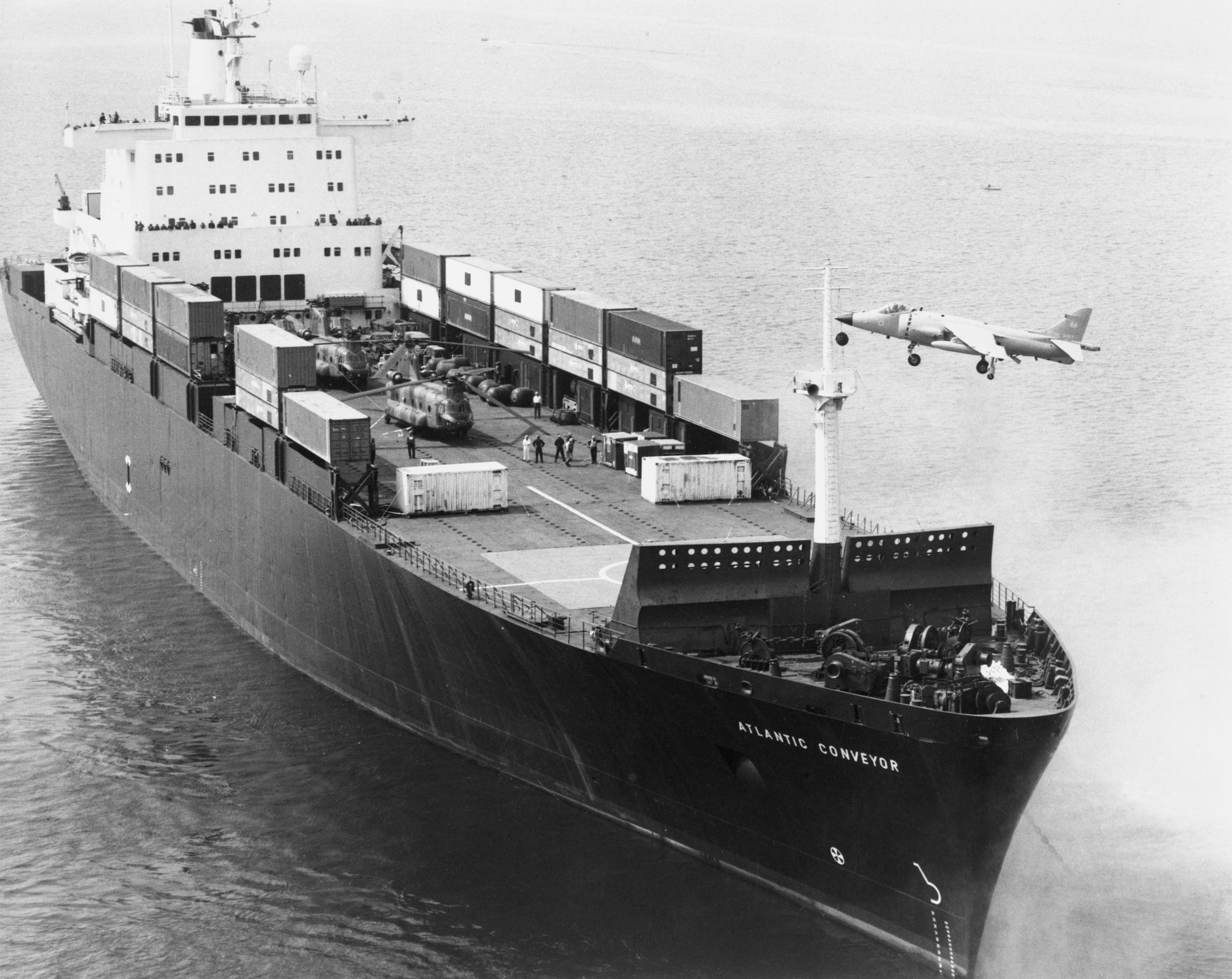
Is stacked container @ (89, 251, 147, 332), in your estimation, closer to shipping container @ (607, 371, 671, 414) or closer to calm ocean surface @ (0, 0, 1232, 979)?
calm ocean surface @ (0, 0, 1232, 979)

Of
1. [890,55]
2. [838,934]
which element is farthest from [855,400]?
[890,55]

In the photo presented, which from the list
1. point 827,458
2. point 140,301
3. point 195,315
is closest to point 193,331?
point 195,315

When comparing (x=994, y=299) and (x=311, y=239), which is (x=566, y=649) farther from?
(x=994, y=299)

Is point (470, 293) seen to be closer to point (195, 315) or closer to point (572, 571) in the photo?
point (195, 315)

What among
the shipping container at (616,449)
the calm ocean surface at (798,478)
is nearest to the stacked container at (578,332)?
the shipping container at (616,449)

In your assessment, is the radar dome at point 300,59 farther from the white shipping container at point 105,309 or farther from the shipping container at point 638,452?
the shipping container at point 638,452

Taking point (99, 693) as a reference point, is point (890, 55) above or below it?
above
